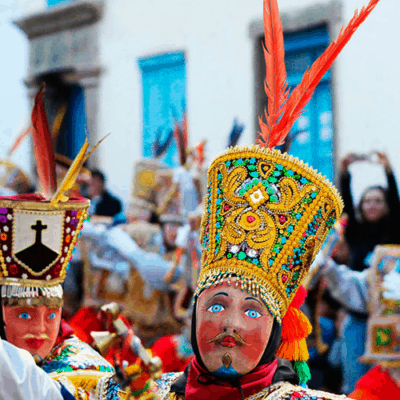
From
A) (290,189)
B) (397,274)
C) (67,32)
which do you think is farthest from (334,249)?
(67,32)

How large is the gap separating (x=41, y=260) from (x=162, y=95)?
23.1 feet

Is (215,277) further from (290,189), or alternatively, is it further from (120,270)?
(120,270)

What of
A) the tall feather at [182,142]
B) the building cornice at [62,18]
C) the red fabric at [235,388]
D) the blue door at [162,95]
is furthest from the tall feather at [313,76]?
the building cornice at [62,18]

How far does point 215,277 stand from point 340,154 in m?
5.64

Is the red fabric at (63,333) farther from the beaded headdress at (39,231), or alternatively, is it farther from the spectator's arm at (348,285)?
the spectator's arm at (348,285)

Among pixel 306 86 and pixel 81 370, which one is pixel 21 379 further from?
pixel 306 86

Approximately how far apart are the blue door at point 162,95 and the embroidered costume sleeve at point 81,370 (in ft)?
20.8

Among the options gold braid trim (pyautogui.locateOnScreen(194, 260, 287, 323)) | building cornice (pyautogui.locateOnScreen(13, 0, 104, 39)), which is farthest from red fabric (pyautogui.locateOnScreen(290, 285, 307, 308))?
building cornice (pyautogui.locateOnScreen(13, 0, 104, 39))

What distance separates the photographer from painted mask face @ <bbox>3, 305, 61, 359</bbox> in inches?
125

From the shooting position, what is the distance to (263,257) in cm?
272

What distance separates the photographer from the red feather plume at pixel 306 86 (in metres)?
2.69

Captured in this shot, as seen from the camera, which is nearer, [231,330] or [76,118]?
[231,330]

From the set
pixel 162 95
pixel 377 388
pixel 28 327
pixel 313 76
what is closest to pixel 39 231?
pixel 28 327

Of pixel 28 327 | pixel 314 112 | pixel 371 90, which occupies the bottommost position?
pixel 28 327
